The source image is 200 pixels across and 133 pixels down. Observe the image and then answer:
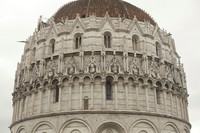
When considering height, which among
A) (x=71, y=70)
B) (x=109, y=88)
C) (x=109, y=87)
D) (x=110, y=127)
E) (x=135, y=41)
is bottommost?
(x=110, y=127)

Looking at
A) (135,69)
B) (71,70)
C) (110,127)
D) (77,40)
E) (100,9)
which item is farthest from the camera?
(100,9)

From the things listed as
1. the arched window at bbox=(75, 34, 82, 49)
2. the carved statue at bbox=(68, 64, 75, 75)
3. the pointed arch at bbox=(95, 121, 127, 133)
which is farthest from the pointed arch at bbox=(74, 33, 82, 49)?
the pointed arch at bbox=(95, 121, 127, 133)

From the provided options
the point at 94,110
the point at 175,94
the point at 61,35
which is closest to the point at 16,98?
the point at 61,35

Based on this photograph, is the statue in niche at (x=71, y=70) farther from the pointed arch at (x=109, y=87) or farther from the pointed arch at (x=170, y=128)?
the pointed arch at (x=170, y=128)

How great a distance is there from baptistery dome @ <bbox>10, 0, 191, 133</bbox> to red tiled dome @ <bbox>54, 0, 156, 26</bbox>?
0.12 metres

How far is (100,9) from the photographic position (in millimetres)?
32188

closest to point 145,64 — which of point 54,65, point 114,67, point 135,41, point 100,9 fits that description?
point 135,41

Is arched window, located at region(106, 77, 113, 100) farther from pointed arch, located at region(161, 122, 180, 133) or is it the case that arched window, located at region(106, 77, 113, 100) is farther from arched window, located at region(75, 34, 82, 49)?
pointed arch, located at region(161, 122, 180, 133)

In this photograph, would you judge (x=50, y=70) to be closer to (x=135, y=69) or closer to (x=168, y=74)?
(x=135, y=69)

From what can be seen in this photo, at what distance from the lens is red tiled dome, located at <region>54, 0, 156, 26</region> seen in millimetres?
32031

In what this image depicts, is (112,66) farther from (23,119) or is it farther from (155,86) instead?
(23,119)

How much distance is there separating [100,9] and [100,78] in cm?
914

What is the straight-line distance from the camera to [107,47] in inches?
1143

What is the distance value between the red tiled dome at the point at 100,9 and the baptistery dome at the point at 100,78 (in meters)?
0.12
